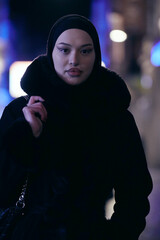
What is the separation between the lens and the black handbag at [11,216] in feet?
6.19

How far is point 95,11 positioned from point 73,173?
12.3m

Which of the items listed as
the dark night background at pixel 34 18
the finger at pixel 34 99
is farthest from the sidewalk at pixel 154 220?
the dark night background at pixel 34 18

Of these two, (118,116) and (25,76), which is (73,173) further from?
(25,76)

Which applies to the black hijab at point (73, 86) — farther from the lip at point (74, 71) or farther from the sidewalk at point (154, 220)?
the sidewalk at point (154, 220)

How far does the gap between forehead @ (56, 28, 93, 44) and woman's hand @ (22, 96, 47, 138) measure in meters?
0.38

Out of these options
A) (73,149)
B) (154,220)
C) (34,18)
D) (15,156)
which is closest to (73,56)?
(73,149)

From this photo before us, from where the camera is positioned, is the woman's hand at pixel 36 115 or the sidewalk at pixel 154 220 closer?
the woman's hand at pixel 36 115

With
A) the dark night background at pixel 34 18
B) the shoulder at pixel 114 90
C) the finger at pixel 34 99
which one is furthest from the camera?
the dark night background at pixel 34 18

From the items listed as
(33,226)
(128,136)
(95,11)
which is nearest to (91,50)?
(128,136)

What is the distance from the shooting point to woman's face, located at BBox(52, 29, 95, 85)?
2.03 metres

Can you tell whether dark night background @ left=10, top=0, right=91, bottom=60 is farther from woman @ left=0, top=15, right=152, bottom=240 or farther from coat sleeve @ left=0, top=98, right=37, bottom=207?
coat sleeve @ left=0, top=98, right=37, bottom=207

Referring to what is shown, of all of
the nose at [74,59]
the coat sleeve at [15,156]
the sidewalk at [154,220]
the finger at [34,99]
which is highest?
the nose at [74,59]

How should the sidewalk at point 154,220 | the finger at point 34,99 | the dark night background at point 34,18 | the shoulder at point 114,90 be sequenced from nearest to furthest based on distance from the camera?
the finger at point 34,99 < the shoulder at point 114,90 < the sidewalk at point 154,220 < the dark night background at point 34,18

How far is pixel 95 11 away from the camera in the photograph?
13.5 meters
